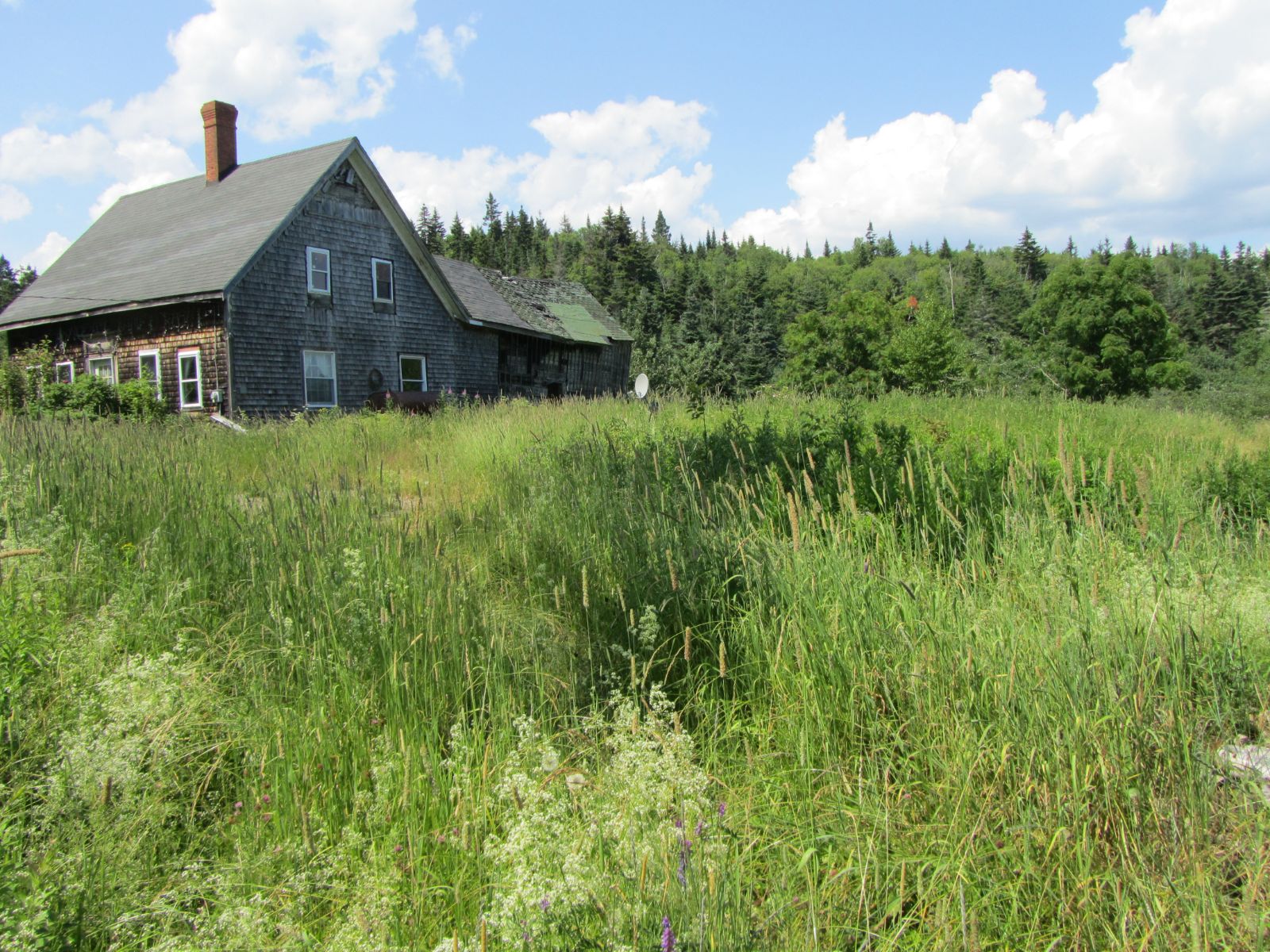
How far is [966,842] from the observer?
2.05m

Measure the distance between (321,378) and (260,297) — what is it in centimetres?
263

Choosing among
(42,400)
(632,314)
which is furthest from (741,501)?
(632,314)

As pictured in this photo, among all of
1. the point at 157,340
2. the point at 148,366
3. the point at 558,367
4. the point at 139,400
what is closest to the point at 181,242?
the point at 157,340

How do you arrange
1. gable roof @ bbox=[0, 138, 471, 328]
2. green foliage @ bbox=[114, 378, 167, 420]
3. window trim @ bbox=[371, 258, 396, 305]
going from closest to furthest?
green foliage @ bbox=[114, 378, 167, 420], gable roof @ bbox=[0, 138, 471, 328], window trim @ bbox=[371, 258, 396, 305]

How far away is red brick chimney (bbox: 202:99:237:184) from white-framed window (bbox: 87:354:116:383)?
6.41 m

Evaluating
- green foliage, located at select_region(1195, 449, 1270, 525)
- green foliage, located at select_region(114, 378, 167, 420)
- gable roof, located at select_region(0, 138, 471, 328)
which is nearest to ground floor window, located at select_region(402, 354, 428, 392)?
gable roof, located at select_region(0, 138, 471, 328)

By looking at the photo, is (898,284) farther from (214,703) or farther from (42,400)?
(214,703)

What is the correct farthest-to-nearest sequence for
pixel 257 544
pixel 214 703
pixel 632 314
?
pixel 632 314, pixel 257 544, pixel 214 703

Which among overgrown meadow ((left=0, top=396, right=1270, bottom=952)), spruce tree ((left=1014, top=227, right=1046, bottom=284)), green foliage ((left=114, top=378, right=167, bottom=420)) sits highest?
spruce tree ((left=1014, top=227, right=1046, bottom=284))

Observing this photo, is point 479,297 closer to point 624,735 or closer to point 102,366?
point 102,366

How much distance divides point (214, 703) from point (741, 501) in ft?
8.22

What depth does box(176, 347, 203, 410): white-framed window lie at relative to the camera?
18469 millimetres

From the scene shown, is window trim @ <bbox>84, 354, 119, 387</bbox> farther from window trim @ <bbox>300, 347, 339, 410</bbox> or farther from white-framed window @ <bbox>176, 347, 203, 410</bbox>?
window trim @ <bbox>300, 347, 339, 410</bbox>

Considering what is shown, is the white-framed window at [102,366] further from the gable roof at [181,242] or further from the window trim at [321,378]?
the window trim at [321,378]
